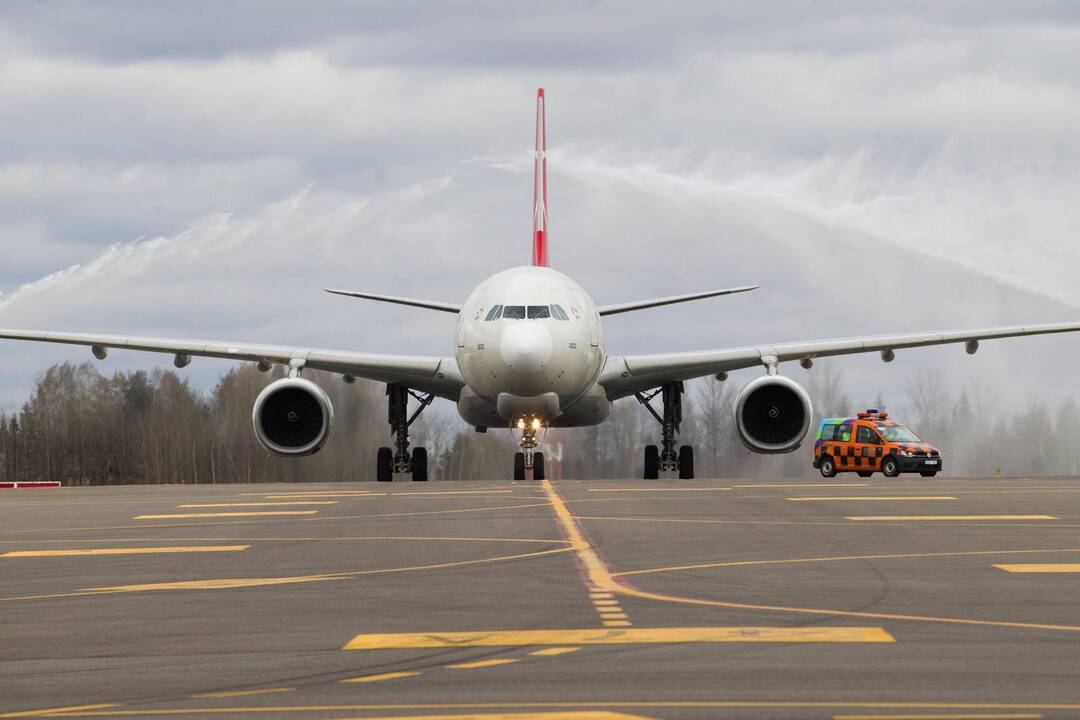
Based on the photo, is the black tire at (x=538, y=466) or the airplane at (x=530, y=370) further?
the black tire at (x=538, y=466)

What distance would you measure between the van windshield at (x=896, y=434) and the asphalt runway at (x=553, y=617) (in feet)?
83.5

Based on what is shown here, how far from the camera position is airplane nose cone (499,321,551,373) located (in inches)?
1173

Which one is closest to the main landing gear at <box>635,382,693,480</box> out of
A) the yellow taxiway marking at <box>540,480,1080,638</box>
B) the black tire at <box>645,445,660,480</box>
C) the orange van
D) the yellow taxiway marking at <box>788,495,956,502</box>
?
the black tire at <box>645,445,660,480</box>

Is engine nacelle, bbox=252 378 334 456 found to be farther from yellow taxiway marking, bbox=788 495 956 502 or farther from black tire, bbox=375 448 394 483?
yellow taxiway marking, bbox=788 495 956 502

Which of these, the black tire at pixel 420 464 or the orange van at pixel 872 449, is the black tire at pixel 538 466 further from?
the orange van at pixel 872 449

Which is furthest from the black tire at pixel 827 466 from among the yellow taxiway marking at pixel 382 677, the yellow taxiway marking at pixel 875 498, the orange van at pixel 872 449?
the yellow taxiway marking at pixel 382 677

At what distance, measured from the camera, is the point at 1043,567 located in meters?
11.7

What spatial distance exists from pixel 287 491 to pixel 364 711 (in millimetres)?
21697

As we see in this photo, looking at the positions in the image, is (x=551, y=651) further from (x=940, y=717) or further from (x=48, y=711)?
(x=48, y=711)

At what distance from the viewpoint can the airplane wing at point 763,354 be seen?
35312 millimetres

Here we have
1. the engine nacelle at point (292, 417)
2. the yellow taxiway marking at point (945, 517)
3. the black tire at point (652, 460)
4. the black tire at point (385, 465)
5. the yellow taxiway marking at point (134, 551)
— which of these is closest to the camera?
the yellow taxiway marking at point (134, 551)

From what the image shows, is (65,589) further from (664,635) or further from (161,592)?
(664,635)

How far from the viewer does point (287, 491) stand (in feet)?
90.8

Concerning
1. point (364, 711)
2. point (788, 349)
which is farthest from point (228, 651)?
point (788, 349)
